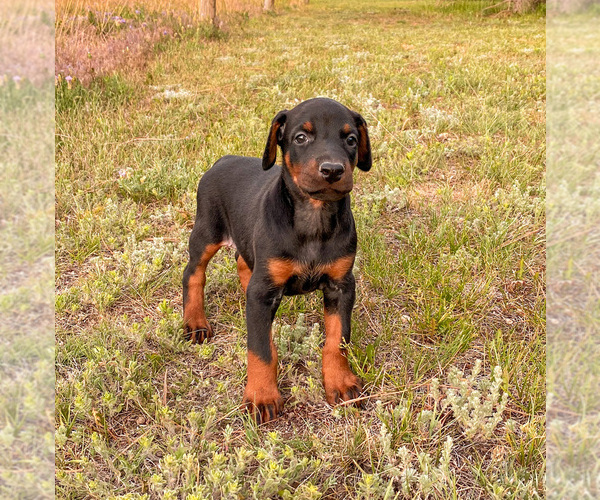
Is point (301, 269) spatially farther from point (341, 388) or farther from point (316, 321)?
point (316, 321)

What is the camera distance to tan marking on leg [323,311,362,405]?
2939 millimetres

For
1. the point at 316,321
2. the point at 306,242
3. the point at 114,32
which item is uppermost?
the point at 114,32

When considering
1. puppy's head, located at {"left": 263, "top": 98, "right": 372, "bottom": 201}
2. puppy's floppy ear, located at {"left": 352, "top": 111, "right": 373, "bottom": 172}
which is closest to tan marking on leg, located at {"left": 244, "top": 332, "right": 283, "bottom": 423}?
puppy's head, located at {"left": 263, "top": 98, "right": 372, "bottom": 201}

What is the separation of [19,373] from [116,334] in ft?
6.68

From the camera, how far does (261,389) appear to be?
2.81m

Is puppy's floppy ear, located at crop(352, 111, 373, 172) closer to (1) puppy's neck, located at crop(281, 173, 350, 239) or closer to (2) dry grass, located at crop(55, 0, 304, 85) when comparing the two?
(1) puppy's neck, located at crop(281, 173, 350, 239)

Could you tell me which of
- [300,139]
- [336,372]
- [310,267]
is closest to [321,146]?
[300,139]

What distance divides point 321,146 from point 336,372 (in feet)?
4.06

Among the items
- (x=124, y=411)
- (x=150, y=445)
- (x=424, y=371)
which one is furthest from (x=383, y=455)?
(x=124, y=411)

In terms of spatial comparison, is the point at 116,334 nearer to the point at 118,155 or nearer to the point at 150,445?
the point at 150,445

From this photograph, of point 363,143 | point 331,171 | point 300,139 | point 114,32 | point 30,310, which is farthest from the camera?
point 114,32

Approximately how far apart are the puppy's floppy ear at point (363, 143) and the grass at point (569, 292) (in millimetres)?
1844

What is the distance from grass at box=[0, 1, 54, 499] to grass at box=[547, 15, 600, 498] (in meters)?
1.00

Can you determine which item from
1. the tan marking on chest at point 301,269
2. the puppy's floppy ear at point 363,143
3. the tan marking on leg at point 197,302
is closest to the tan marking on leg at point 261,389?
the tan marking on chest at point 301,269
